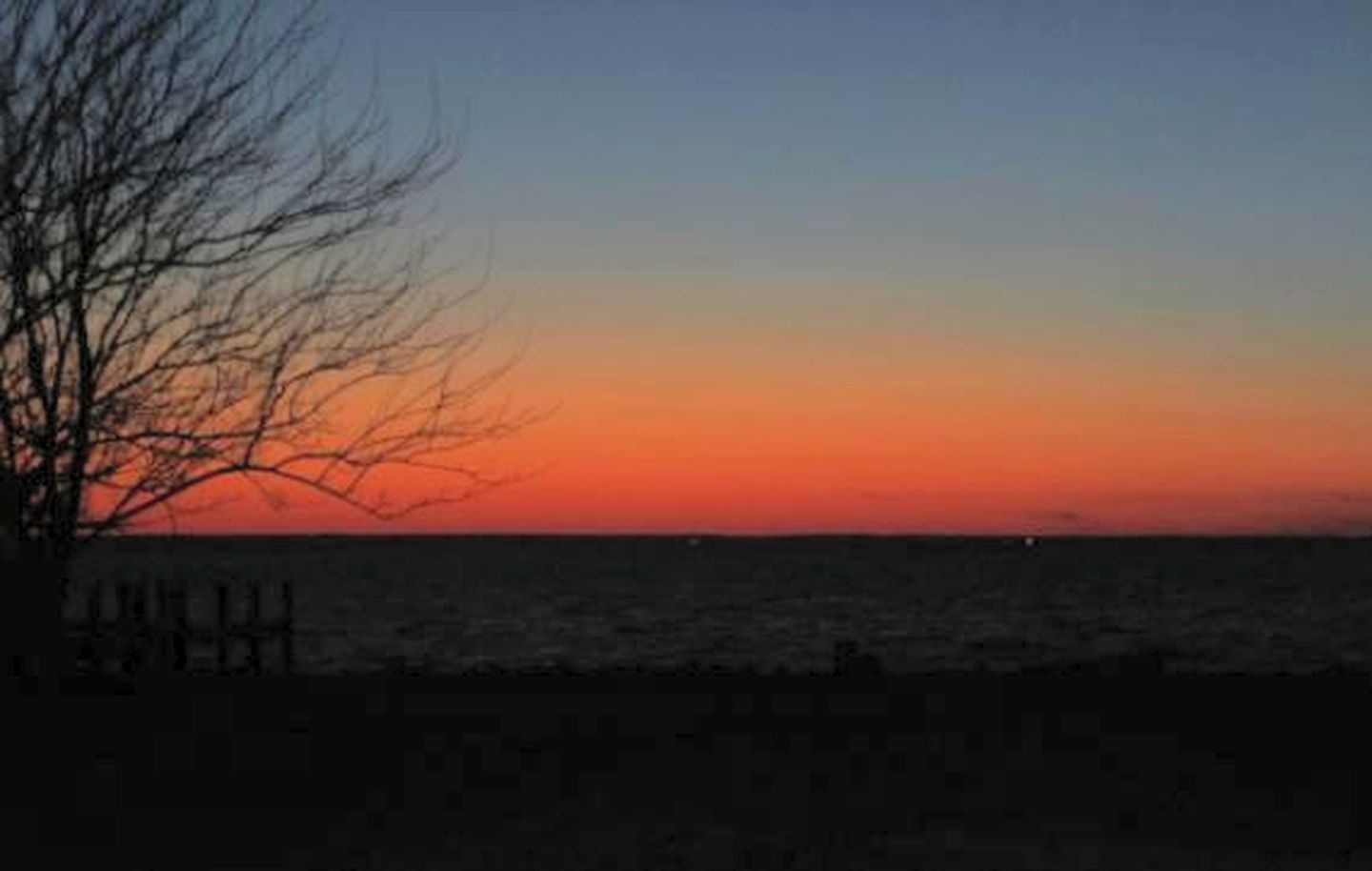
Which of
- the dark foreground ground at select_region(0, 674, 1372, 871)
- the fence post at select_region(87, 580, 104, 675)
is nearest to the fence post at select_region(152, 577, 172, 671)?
the fence post at select_region(87, 580, 104, 675)

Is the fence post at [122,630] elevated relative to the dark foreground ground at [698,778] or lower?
elevated

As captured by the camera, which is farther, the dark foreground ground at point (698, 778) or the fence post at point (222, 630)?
the fence post at point (222, 630)

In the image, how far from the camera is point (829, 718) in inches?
747

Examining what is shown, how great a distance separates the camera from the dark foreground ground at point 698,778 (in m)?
13.4

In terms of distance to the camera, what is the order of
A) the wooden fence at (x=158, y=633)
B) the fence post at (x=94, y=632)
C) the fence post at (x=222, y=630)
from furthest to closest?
the fence post at (x=222, y=630)
the wooden fence at (x=158, y=633)
the fence post at (x=94, y=632)

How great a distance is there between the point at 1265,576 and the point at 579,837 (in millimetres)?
135721

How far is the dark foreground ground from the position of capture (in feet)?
44.0

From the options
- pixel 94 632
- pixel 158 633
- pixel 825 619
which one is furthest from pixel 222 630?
pixel 825 619

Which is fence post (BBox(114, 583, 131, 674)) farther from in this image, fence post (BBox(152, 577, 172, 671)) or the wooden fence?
fence post (BBox(152, 577, 172, 671))

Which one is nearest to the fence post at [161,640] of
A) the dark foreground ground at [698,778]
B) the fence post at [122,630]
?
the fence post at [122,630]

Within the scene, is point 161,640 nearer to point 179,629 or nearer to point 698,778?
point 179,629

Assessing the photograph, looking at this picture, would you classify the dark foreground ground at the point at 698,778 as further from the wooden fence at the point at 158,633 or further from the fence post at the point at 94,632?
the wooden fence at the point at 158,633

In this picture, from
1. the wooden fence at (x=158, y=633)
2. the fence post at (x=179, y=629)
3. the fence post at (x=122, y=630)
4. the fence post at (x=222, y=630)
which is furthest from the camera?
the fence post at (x=222, y=630)

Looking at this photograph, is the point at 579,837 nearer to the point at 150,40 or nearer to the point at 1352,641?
the point at 150,40
